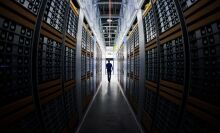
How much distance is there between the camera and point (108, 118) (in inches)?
158

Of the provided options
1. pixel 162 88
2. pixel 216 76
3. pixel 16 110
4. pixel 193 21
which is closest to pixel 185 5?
pixel 193 21

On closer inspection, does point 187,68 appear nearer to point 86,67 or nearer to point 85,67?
point 85,67

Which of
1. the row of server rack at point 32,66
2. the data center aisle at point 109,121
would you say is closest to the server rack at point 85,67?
the data center aisle at point 109,121

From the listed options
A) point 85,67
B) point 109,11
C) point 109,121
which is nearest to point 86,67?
point 85,67

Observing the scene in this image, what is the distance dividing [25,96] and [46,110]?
1.62ft

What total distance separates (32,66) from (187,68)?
5.18 ft

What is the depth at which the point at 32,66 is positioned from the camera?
1.57m

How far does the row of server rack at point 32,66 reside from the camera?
1201mm

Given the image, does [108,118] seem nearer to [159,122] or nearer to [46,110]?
[159,122]

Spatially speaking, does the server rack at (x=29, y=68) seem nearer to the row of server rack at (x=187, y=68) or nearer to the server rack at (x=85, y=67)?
the row of server rack at (x=187, y=68)

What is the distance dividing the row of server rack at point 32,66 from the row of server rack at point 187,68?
1.50 m

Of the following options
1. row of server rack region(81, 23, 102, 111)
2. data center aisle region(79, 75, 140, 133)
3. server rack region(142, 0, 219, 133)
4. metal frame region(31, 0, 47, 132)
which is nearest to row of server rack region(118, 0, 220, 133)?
server rack region(142, 0, 219, 133)

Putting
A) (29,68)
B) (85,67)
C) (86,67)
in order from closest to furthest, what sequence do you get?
(29,68), (85,67), (86,67)

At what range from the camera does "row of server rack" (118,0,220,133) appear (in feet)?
4.06
